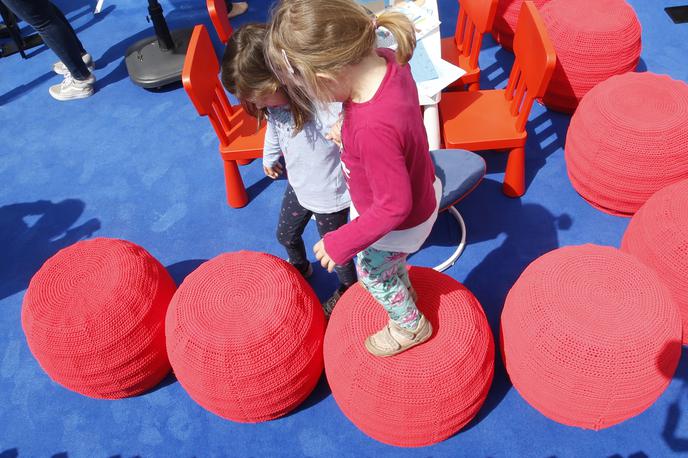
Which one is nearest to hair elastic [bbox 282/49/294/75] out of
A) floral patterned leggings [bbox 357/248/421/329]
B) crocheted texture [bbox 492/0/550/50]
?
floral patterned leggings [bbox 357/248/421/329]

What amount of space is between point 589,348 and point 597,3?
2188mm

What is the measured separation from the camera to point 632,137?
240 cm

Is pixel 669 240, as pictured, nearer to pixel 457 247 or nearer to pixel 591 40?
pixel 457 247

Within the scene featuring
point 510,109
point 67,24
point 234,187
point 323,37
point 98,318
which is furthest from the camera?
point 67,24

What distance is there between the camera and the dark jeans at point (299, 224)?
6.96 ft

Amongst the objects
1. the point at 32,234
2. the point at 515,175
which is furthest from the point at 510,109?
the point at 32,234

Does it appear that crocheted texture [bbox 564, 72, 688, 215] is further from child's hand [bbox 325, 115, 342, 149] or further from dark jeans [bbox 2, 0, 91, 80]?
dark jeans [bbox 2, 0, 91, 80]

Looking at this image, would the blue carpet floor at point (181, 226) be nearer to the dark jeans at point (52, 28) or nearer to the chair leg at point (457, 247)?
the chair leg at point (457, 247)

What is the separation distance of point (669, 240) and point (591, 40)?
4.46 feet

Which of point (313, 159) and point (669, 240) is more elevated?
point (313, 159)

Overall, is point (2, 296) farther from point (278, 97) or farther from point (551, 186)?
point (551, 186)

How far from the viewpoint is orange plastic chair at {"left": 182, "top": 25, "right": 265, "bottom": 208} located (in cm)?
254

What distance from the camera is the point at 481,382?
75.0 inches

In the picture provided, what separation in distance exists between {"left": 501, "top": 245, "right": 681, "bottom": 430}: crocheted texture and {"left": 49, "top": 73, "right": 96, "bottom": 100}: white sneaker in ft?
11.7
